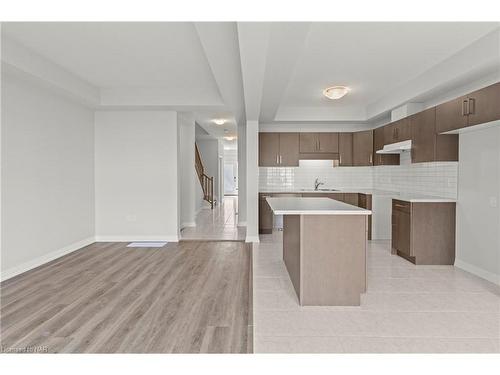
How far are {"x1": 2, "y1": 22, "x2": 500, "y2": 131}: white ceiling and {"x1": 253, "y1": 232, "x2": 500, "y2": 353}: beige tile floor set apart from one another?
7.61 ft

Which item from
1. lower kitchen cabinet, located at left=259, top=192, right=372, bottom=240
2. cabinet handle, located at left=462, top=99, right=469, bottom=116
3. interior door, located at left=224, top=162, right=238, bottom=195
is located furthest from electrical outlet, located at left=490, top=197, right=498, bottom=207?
interior door, located at left=224, top=162, right=238, bottom=195

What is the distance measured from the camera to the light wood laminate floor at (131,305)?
2299mm

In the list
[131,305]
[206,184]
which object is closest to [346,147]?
[131,305]

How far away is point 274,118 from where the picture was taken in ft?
20.8

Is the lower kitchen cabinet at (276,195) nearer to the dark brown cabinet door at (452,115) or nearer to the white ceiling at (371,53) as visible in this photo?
the white ceiling at (371,53)

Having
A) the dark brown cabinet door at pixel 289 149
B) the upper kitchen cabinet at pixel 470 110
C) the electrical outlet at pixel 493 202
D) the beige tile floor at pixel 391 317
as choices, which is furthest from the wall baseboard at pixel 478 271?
the dark brown cabinet door at pixel 289 149

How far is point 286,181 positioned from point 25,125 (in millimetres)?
4954

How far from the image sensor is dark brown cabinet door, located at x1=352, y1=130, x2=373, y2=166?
6.47m

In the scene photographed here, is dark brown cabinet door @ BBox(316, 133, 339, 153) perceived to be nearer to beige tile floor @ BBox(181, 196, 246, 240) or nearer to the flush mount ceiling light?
the flush mount ceiling light

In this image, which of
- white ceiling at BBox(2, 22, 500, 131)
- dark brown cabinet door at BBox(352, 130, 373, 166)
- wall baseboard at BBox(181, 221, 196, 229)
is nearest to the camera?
white ceiling at BBox(2, 22, 500, 131)

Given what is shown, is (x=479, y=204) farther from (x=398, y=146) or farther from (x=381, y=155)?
(x=381, y=155)

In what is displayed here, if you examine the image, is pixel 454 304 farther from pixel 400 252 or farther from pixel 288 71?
pixel 288 71

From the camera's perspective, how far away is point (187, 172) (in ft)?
26.4
